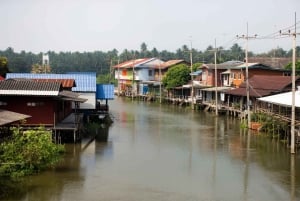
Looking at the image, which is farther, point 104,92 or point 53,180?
point 104,92

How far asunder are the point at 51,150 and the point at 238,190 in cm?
809

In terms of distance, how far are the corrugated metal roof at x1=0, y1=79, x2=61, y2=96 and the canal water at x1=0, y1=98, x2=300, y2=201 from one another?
347 cm

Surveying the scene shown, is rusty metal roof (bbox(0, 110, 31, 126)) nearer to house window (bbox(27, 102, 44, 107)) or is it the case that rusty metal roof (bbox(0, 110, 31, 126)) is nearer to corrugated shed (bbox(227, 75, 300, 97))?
house window (bbox(27, 102, 44, 107))

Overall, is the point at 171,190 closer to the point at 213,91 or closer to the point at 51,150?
the point at 51,150

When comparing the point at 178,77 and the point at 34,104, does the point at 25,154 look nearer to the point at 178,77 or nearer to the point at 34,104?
the point at 34,104

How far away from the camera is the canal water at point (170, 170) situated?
18.2 meters

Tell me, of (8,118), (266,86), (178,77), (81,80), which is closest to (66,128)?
(8,118)

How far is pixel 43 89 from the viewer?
1064 inches

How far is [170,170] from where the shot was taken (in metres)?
22.5

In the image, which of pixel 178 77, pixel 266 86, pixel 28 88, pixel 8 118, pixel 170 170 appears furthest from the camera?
pixel 178 77

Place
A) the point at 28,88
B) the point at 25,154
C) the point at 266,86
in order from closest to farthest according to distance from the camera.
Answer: the point at 25,154 < the point at 28,88 < the point at 266,86

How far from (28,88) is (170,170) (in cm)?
1009

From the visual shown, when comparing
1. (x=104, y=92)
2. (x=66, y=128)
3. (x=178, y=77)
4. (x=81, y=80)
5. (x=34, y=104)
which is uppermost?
(x=178, y=77)

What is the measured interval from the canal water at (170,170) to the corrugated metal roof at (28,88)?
11.4 feet
